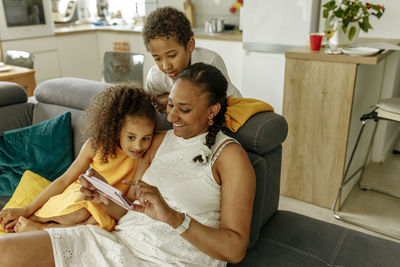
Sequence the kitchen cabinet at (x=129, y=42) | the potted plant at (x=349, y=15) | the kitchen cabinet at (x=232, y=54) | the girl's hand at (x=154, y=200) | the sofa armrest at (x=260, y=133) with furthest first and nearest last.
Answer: the kitchen cabinet at (x=129, y=42), the kitchen cabinet at (x=232, y=54), the potted plant at (x=349, y=15), the sofa armrest at (x=260, y=133), the girl's hand at (x=154, y=200)

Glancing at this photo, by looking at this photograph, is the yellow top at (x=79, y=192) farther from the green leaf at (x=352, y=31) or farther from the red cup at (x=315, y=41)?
the green leaf at (x=352, y=31)

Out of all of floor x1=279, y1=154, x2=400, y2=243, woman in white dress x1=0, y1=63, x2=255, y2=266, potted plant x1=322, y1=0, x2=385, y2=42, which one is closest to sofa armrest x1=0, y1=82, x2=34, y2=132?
woman in white dress x1=0, y1=63, x2=255, y2=266

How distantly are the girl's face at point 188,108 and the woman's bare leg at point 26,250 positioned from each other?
0.57 metres

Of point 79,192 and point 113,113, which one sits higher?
point 113,113

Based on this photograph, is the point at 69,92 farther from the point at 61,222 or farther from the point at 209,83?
the point at 209,83

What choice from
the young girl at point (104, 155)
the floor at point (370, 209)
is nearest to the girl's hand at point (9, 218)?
the young girl at point (104, 155)

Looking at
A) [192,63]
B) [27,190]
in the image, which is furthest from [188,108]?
[27,190]

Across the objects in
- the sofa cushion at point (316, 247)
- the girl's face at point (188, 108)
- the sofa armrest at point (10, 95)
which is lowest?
the sofa cushion at point (316, 247)

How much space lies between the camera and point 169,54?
1.58 m

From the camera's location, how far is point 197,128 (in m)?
1.33

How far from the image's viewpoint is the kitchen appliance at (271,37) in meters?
3.10

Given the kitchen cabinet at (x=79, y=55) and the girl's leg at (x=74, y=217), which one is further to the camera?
the kitchen cabinet at (x=79, y=55)

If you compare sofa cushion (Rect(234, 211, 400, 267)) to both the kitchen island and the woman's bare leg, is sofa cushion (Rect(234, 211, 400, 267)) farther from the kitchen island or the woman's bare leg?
the kitchen island

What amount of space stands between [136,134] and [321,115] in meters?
1.39
